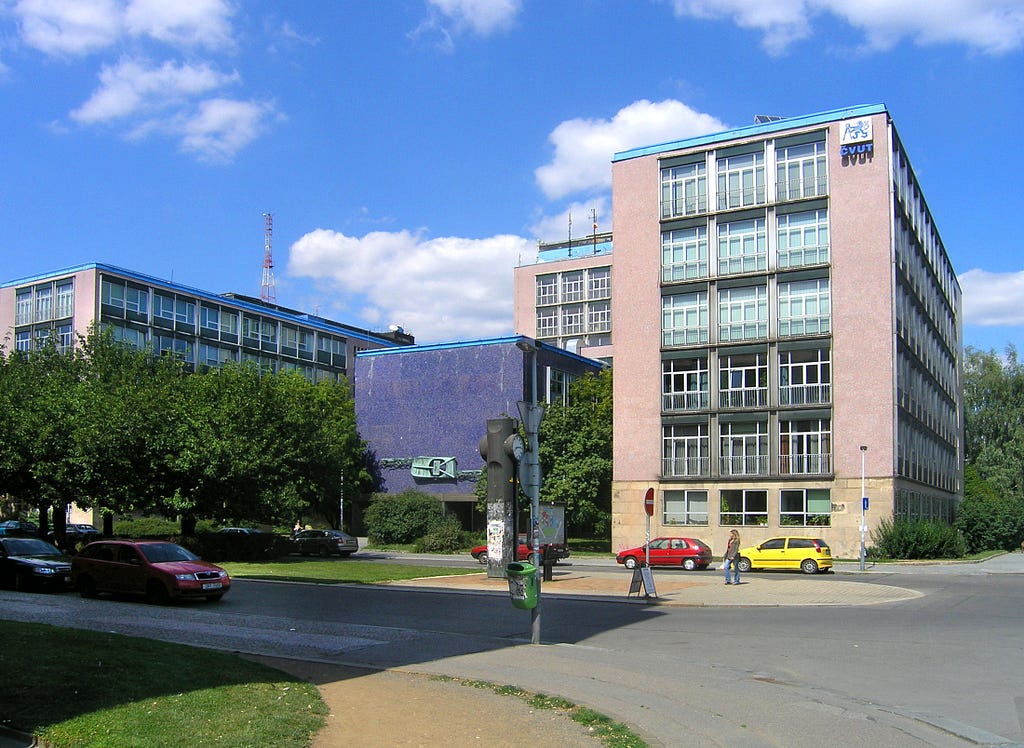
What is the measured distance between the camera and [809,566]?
3541cm

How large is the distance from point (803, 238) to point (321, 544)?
28.6 m

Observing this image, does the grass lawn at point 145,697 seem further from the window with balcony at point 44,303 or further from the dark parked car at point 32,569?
the window with balcony at point 44,303

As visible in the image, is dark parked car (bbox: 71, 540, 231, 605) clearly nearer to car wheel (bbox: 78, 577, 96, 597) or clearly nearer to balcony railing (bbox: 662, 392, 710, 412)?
car wheel (bbox: 78, 577, 96, 597)

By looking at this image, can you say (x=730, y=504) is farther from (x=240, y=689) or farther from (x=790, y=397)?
(x=240, y=689)

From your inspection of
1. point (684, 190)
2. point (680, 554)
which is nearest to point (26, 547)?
point (680, 554)

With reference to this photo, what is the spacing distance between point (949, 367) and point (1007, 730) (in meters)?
69.2

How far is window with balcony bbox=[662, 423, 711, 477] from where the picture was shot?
167 ft

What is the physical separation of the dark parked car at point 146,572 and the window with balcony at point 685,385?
111 feet

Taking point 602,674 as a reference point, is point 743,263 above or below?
above

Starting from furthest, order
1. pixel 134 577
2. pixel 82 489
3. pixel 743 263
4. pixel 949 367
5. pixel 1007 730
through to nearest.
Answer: pixel 949 367, pixel 743 263, pixel 82 489, pixel 134 577, pixel 1007 730

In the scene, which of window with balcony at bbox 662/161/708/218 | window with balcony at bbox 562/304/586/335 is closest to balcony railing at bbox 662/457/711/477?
window with balcony at bbox 662/161/708/218

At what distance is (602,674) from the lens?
39.1 feet

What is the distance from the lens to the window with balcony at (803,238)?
4881cm

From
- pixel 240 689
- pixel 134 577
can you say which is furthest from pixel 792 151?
pixel 240 689
